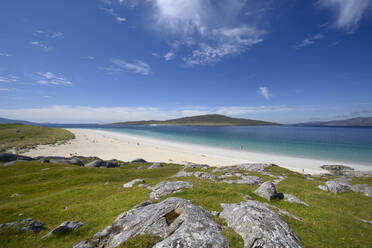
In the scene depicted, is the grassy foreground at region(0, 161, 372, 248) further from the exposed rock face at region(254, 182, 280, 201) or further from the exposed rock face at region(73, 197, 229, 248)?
the exposed rock face at region(73, 197, 229, 248)

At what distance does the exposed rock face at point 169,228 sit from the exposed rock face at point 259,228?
170 cm

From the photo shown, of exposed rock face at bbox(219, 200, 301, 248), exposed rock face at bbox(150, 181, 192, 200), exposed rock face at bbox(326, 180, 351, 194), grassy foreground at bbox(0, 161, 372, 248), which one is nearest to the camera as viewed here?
exposed rock face at bbox(219, 200, 301, 248)

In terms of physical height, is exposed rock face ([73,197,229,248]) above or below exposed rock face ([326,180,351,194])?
above

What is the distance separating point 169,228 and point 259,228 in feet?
20.7

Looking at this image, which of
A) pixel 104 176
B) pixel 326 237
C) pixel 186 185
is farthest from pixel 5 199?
pixel 326 237

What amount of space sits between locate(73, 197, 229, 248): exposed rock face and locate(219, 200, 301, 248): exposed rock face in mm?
1695

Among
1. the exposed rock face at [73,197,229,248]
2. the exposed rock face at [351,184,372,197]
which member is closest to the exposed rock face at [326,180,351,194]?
the exposed rock face at [351,184,372,197]

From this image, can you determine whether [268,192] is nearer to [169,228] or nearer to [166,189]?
[166,189]

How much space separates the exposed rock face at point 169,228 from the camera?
8678 millimetres

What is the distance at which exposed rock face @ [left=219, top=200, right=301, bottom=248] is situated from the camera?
29.6 feet

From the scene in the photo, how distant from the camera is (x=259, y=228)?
9758 millimetres

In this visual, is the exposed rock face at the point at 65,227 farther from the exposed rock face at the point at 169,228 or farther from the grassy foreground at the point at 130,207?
the exposed rock face at the point at 169,228

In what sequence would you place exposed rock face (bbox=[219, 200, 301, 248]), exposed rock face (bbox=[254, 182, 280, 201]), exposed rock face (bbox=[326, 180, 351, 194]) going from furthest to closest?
exposed rock face (bbox=[326, 180, 351, 194]), exposed rock face (bbox=[254, 182, 280, 201]), exposed rock face (bbox=[219, 200, 301, 248])

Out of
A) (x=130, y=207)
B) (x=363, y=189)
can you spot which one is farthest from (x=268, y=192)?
(x=363, y=189)
